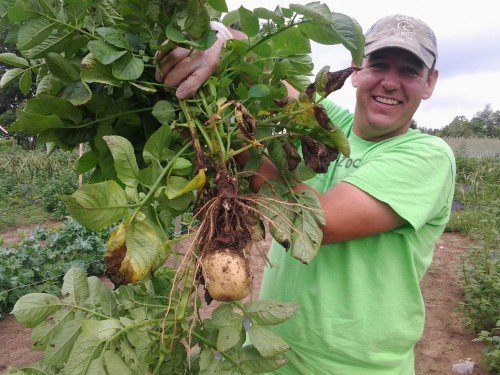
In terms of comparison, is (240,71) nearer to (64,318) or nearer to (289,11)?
(289,11)

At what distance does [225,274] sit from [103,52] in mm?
578

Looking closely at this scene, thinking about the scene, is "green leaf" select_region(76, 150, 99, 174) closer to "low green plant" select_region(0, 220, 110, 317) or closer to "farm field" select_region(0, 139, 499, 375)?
"farm field" select_region(0, 139, 499, 375)

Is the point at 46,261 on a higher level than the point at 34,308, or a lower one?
lower

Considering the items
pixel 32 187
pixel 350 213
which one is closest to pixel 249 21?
pixel 350 213

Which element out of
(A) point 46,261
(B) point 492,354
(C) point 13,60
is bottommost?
(A) point 46,261

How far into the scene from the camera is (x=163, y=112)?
116cm

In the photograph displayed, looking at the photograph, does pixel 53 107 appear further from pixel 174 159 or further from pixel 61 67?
pixel 174 159

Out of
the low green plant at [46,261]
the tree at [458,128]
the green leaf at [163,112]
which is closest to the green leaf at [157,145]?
Result: the green leaf at [163,112]

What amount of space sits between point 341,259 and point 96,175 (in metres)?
0.82

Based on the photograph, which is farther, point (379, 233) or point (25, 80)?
point (379, 233)

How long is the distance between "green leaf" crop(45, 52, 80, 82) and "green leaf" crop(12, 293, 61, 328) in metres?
0.56

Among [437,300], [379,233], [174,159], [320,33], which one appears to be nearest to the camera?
[174,159]

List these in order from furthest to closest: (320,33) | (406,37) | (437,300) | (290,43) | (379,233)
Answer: (437,300) < (406,37) < (379,233) < (290,43) < (320,33)

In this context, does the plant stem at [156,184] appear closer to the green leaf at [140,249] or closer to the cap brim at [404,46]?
the green leaf at [140,249]
